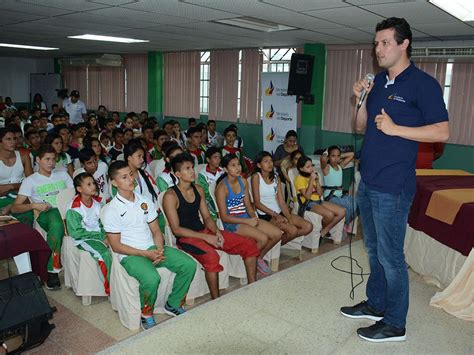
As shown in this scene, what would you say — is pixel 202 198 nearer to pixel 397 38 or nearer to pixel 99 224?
pixel 99 224

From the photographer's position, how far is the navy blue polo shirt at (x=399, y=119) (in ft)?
6.12

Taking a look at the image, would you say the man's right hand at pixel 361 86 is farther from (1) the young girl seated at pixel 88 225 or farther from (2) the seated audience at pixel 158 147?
(2) the seated audience at pixel 158 147

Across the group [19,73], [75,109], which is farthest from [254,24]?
[19,73]

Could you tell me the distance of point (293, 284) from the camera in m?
2.92

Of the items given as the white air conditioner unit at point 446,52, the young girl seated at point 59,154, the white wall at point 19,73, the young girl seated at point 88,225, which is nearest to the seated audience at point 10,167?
the young girl seated at point 59,154

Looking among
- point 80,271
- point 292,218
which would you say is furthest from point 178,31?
point 80,271

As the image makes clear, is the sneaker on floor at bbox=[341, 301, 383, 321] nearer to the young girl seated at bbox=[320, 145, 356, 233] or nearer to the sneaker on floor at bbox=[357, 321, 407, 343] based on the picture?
the sneaker on floor at bbox=[357, 321, 407, 343]

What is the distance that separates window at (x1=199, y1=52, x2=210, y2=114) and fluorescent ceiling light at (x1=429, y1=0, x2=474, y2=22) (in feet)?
19.0

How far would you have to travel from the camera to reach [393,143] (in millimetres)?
1967

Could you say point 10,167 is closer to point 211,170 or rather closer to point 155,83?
point 211,170

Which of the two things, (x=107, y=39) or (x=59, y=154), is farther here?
(x=107, y=39)

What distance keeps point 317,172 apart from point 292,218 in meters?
0.97

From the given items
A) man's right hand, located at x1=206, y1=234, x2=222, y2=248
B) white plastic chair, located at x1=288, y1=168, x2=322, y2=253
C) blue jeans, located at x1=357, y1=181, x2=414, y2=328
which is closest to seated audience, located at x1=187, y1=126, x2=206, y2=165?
white plastic chair, located at x1=288, y1=168, x2=322, y2=253

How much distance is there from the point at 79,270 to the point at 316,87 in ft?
17.7
